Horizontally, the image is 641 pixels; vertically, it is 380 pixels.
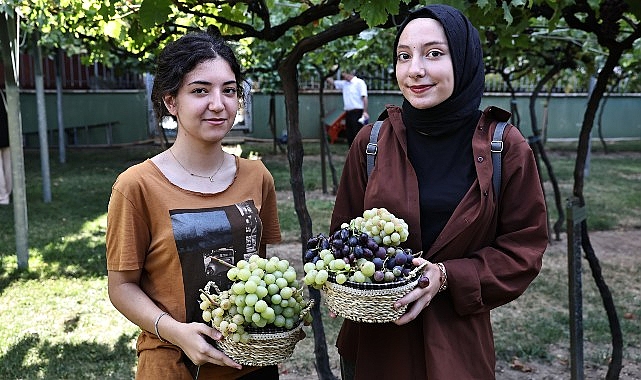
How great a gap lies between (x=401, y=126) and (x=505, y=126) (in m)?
0.30

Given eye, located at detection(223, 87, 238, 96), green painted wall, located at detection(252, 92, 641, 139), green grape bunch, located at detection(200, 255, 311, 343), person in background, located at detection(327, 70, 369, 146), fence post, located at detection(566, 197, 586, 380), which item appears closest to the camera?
green grape bunch, located at detection(200, 255, 311, 343)

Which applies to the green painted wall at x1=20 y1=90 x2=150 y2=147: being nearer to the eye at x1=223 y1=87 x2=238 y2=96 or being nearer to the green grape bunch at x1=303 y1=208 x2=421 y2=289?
the eye at x1=223 y1=87 x2=238 y2=96

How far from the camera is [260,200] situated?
80.5 inches

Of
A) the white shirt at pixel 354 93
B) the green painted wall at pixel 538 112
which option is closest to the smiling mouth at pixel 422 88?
the white shirt at pixel 354 93

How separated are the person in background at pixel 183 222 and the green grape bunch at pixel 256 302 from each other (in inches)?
4.4

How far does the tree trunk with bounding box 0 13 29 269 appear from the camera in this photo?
18.8ft

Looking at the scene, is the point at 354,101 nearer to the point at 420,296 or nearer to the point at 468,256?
the point at 468,256

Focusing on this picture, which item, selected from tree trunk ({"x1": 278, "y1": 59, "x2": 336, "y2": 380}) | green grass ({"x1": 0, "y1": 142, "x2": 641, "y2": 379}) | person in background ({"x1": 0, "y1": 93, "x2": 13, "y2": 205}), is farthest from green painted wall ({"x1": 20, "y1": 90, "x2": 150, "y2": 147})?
tree trunk ({"x1": 278, "y1": 59, "x2": 336, "y2": 380})

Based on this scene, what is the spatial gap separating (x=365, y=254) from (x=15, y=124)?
5250 millimetres

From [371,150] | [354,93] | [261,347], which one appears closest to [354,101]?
[354,93]

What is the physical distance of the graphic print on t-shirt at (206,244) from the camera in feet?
6.02

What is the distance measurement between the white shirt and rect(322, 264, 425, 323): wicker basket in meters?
12.0

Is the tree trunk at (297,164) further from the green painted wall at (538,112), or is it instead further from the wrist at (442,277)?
the green painted wall at (538,112)

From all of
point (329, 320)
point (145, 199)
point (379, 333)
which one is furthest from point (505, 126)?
point (329, 320)
